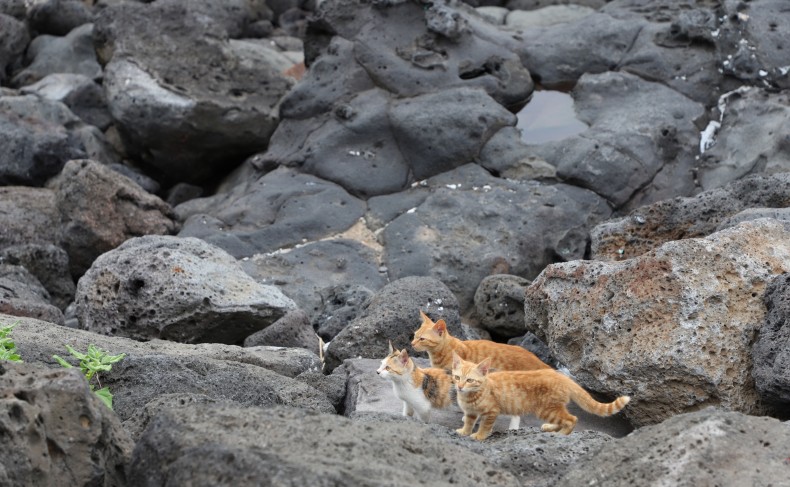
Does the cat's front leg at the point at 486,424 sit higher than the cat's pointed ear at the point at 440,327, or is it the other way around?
the cat's front leg at the point at 486,424

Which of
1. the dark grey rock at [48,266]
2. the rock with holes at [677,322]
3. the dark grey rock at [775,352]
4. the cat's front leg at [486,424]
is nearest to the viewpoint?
the cat's front leg at [486,424]

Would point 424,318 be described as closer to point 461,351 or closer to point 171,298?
point 461,351

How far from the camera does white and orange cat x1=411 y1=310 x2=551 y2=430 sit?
10.1m

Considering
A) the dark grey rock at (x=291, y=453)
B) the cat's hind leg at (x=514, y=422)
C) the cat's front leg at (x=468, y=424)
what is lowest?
the cat's hind leg at (x=514, y=422)

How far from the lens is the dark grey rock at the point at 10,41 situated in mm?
23062

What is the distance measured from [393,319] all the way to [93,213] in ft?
17.5

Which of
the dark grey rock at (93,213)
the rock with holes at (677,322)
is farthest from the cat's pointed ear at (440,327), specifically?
the dark grey rock at (93,213)

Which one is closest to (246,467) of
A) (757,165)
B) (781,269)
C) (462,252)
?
(781,269)

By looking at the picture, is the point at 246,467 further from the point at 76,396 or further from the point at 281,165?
the point at 281,165

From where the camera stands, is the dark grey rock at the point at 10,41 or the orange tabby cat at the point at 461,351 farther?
the dark grey rock at the point at 10,41

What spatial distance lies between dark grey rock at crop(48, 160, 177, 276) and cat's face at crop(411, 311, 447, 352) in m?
6.05

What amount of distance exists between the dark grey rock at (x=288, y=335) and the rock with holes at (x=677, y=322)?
3.04 metres

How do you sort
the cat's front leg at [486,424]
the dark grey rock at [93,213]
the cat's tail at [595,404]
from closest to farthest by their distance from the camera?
the cat's front leg at [486,424], the cat's tail at [595,404], the dark grey rock at [93,213]

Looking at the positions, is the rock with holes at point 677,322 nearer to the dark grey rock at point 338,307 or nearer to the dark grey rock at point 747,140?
the dark grey rock at point 338,307
